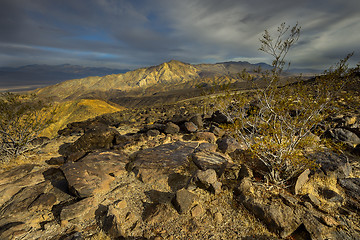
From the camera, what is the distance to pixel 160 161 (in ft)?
30.8

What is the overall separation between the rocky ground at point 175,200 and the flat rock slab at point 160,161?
5cm

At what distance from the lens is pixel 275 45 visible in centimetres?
700

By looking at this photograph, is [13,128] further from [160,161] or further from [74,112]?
[74,112]

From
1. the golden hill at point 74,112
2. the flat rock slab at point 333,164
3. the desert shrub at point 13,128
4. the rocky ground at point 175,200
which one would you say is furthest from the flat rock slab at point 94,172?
the golden hill at point 74,112

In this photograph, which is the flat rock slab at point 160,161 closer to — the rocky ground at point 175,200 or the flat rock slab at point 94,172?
the rocky ground at point 175,200

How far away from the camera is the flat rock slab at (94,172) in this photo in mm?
7223

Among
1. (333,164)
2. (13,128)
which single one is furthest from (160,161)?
(13,128)

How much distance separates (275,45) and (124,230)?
9148 millimetres

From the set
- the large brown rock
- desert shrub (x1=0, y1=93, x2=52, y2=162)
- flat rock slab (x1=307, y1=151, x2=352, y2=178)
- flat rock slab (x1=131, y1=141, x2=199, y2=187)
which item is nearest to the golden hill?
desert shrub (x1=0, y1=93, x2=52, y2=162)

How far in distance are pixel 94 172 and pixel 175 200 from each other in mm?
4585

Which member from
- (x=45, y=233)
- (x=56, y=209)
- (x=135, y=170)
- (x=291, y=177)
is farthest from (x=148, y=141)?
(x=291, y=177)

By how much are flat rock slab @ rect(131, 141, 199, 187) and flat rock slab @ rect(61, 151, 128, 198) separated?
100cm

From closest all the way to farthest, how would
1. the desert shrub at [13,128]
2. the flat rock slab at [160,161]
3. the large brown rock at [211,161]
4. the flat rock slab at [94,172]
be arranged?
the flat rock slab at [94,172] → the large brown rock at [211,161] → the flat rock slab at [160,161] → the desert shrub at [13,128]

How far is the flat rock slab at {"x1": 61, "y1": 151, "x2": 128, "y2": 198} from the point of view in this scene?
23.7ft
